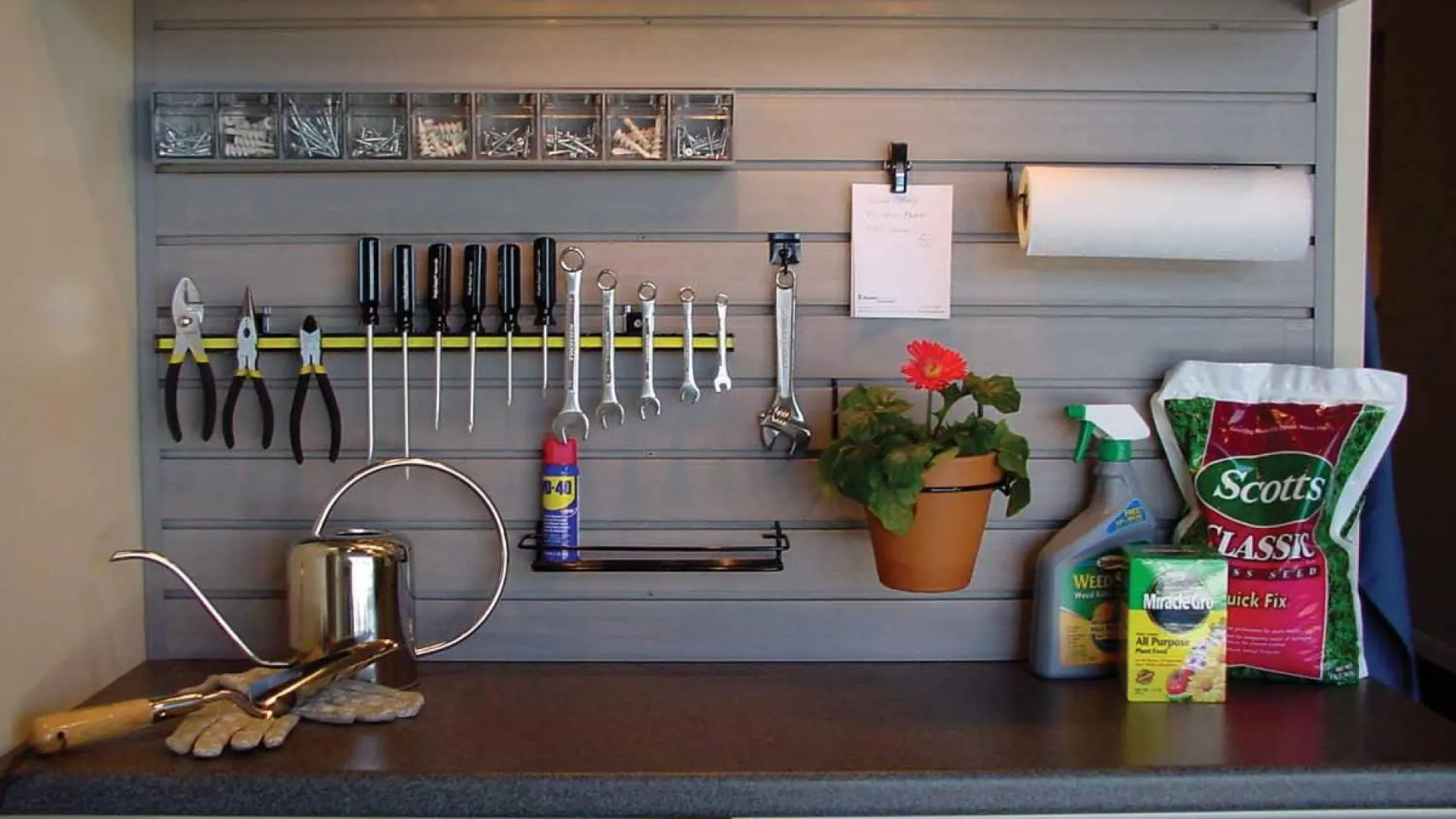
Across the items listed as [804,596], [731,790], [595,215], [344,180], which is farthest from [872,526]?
[344,180]

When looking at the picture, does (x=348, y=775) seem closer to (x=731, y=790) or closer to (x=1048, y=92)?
(x=731, y=790)

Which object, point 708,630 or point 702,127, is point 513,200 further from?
point 708,630

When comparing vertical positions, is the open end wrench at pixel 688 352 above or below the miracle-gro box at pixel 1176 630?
above

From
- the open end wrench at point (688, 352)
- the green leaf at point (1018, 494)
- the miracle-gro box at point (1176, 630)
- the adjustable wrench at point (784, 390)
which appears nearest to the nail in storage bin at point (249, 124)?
the open end wrench at point (688, 352)

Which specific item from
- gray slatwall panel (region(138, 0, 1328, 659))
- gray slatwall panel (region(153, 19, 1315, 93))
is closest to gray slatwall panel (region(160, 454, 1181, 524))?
gray slatwall panel (region(138, 0, 1328, 659))

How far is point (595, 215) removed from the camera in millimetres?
1521

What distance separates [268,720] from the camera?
3.96ft

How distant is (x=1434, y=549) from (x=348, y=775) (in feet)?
11.0

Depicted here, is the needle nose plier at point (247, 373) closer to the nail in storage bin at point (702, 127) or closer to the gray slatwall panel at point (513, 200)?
the gray slatwall panel at point (513, 200)

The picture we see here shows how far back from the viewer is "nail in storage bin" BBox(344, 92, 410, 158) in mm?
1463

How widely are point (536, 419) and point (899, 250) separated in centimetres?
53

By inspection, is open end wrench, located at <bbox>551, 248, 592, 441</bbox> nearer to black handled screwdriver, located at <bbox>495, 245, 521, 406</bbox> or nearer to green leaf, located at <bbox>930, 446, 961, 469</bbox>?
black handled screwdriver, located at <bbox>495, 245, 521, 406</bbox>

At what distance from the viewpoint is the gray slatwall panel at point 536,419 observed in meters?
1.53

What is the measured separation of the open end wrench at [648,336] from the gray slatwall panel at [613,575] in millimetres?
182
